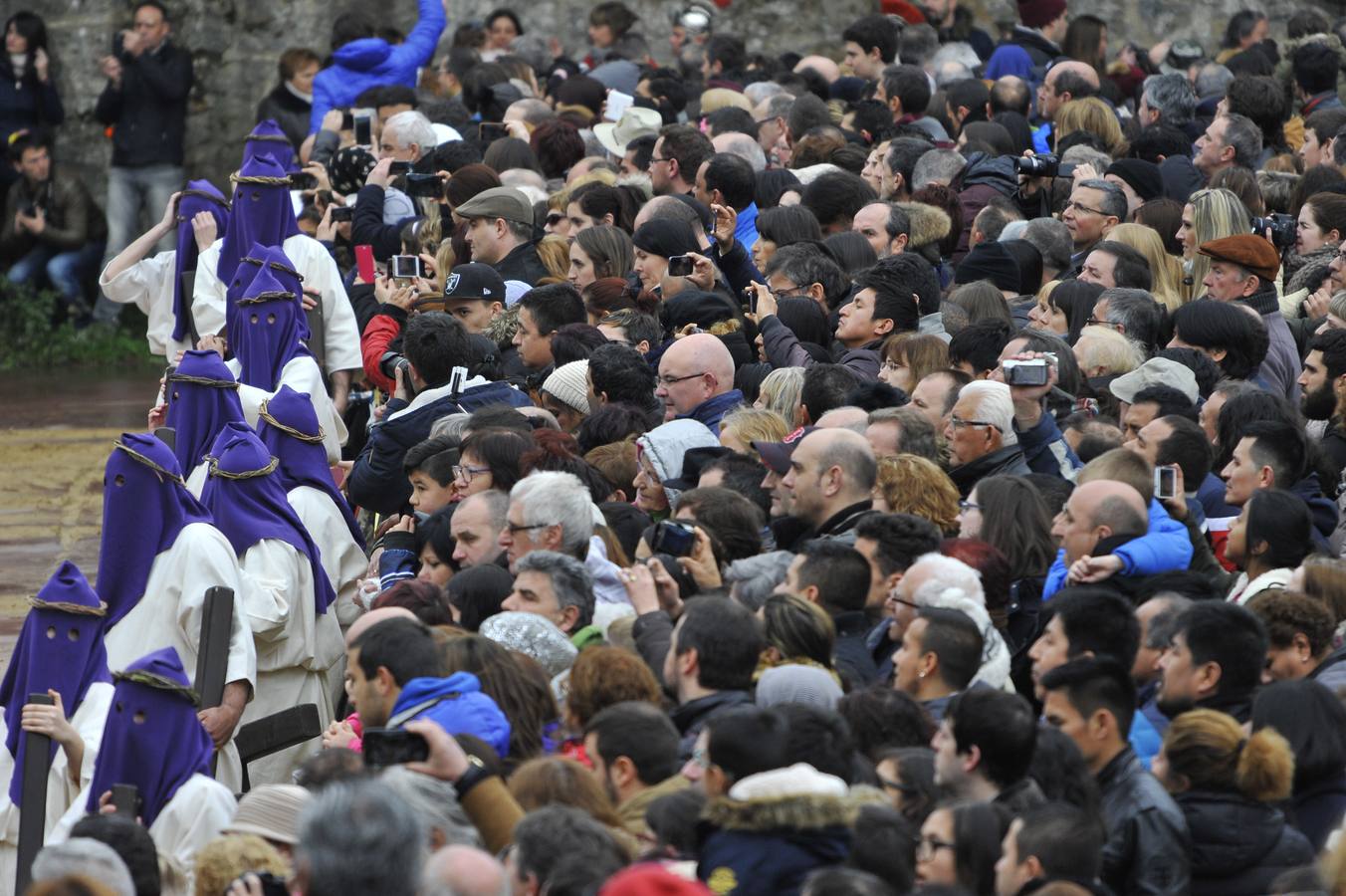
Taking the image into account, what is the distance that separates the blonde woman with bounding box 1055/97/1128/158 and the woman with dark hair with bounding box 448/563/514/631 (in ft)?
20.8

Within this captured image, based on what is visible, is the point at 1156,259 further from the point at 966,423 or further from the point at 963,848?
the point at 963,848

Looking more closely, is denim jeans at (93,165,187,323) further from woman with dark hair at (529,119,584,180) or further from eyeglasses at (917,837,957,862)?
eyeglasses at (917,837,957,862)

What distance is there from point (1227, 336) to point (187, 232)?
539 centimetres

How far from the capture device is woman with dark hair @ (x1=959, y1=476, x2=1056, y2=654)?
614 centimetres

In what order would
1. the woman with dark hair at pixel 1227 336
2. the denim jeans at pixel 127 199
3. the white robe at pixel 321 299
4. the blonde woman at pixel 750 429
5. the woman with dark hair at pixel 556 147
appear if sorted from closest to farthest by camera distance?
the blonde woman at pixel 750 429 < the woman with dark hair at pixel 1227 336 < the white robe at pixel 321 299 < the woman with dark hair at pixel 556 147 < the denim jeans at pixel 127 199

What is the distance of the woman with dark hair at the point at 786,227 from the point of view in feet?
30.5

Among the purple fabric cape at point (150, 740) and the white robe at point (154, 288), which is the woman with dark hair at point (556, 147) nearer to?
the white robe at point (154, 288)

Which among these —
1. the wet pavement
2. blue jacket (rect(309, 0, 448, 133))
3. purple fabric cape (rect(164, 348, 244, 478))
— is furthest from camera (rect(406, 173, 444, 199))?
blue jacket (rect(309, 0, 448, 133))

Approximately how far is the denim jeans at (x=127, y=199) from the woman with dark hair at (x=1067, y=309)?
371 inches

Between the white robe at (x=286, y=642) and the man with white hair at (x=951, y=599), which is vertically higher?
the man with white hair at (x=951, y=599)

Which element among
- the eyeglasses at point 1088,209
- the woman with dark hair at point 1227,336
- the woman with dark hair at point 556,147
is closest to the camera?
the woman with dark hair at point 1227,336

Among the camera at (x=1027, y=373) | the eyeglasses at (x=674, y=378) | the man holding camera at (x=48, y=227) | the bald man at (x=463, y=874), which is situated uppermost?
the bald man at (x=463, y=874)

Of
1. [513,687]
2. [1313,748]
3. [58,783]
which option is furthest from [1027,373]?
[58,783]

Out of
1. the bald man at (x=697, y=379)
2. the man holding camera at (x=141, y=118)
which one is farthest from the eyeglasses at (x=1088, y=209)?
the man holding camera at (x=141, y=118)
